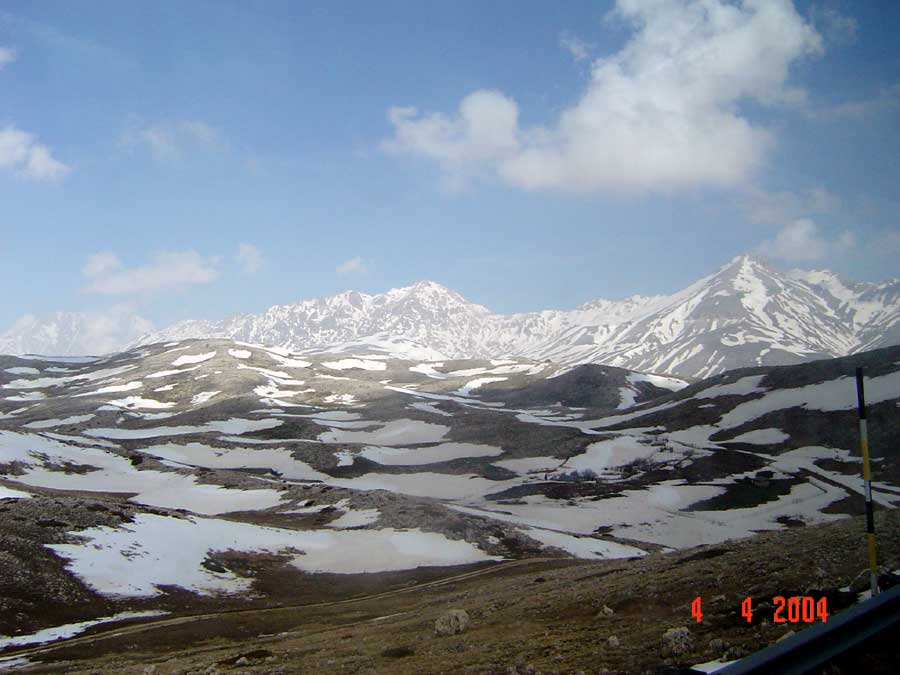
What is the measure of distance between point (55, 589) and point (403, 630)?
28102 mm

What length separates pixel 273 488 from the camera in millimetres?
92250

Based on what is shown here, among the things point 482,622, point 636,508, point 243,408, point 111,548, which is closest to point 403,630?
point 482,622

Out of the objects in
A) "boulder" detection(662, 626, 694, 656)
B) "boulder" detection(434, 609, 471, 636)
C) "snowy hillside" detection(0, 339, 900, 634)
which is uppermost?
"boulder" detection(662, 626, 694, 656)

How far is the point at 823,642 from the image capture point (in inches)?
318

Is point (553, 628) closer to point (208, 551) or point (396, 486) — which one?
point (208, 551)

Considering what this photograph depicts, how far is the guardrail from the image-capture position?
7250mm

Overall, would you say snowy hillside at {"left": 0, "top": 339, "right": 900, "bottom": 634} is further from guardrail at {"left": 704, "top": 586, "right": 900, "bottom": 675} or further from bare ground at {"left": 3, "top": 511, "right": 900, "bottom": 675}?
guardrail at {"left": 704, "top": 586, "right": 900, "bottom": 675}

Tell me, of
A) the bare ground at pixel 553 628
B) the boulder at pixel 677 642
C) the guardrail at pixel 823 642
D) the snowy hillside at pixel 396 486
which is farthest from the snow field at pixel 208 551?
the guardrail at pixel 823 642
